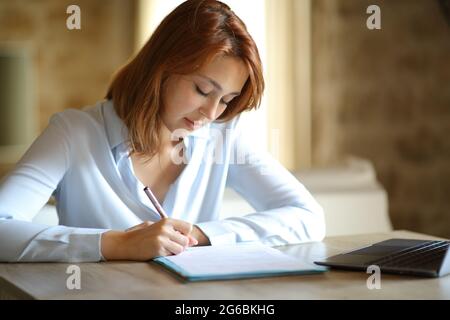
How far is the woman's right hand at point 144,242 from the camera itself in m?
1.39

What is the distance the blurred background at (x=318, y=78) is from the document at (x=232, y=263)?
216cm

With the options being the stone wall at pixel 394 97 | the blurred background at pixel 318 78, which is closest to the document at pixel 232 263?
the blurred background at pixel 318 78

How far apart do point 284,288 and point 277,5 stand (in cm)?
396

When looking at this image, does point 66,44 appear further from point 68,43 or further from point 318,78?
point 318,78

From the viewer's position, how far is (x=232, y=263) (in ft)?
4.35

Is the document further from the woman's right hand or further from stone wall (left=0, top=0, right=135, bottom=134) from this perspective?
stone wall (left=0, top=0, right=135, bottom=134)

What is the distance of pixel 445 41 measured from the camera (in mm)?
4266

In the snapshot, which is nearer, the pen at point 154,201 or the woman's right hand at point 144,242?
the woman's right hand at point 144,242

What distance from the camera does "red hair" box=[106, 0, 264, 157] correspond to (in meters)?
1.69

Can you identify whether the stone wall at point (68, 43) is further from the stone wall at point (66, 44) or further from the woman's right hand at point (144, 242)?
the woman's right hand at point (144, 242)

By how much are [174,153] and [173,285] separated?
2.33ft

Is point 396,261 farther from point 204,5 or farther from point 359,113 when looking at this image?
point 359,113

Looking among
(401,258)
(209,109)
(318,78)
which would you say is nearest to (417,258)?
(401,258)
